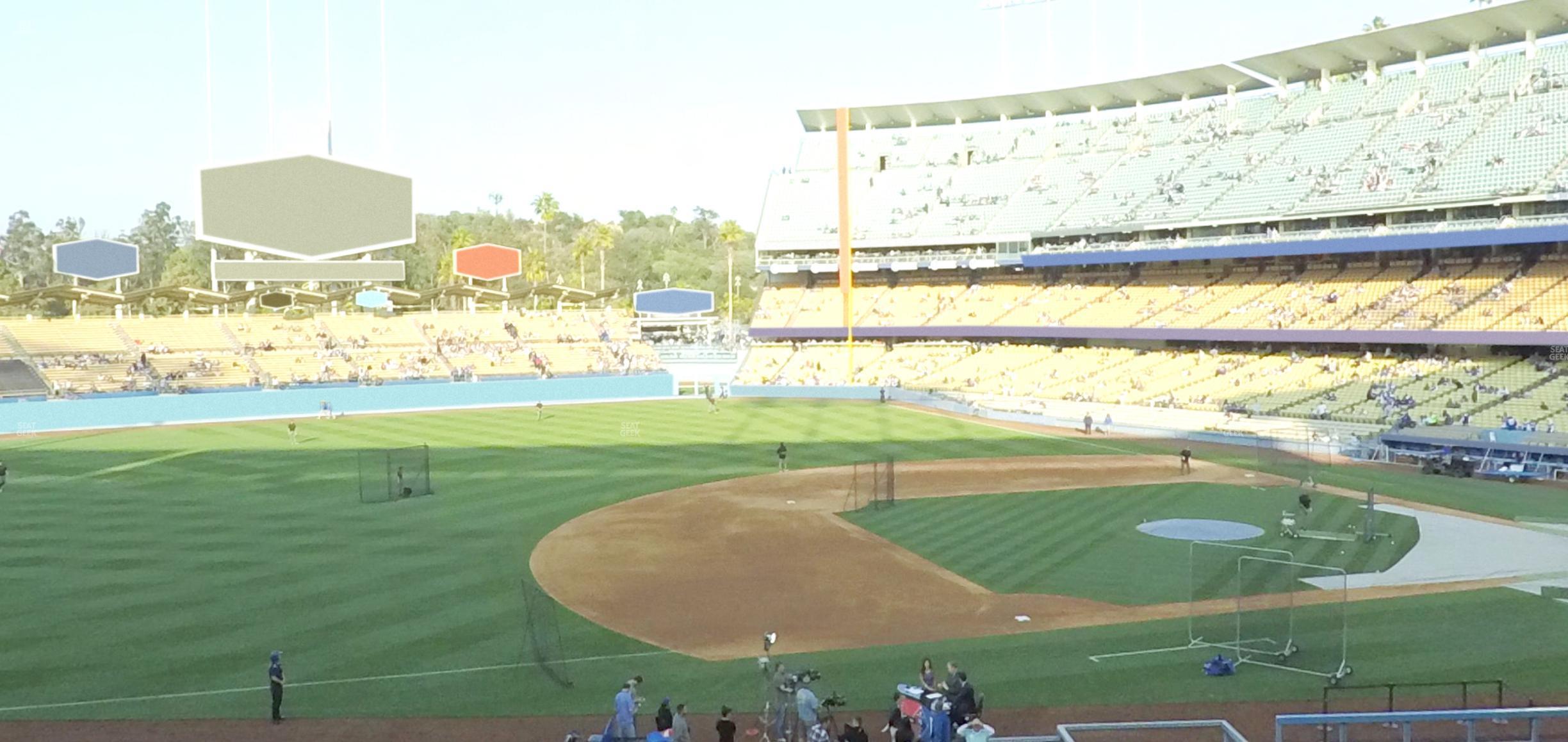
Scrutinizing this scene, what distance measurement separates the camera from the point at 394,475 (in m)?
37.2

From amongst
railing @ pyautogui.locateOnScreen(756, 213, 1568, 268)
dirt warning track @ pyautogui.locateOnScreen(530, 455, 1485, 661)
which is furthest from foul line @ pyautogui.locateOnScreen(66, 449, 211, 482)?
railing @ pyautogui.locateOnScreen(756, 213, 1568, 268)

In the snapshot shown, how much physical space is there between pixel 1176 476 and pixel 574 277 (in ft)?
349

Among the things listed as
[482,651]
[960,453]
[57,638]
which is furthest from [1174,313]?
[57,638]

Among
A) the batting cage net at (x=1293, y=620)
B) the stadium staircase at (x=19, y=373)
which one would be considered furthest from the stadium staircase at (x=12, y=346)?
the batting cage net at (x=1293, y=620)

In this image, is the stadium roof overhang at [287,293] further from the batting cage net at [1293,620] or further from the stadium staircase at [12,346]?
the batting cage net at [1293,620]

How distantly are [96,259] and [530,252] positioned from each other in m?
57.8

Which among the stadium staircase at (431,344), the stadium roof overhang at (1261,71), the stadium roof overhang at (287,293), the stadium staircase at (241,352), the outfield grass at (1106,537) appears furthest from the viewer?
the stadium staircase at (431,344)

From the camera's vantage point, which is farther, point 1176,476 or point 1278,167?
point 1278,167

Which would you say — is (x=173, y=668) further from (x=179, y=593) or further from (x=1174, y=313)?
(x=1174, y=313)

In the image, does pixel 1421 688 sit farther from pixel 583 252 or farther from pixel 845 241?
pixel 583 252

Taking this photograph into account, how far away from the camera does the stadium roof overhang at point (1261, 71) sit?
5316cm

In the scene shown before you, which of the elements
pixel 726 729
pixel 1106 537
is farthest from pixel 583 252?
pixel 726 729

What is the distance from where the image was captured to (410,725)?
1560 centimetres

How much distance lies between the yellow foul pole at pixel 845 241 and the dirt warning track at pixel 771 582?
39.2m
